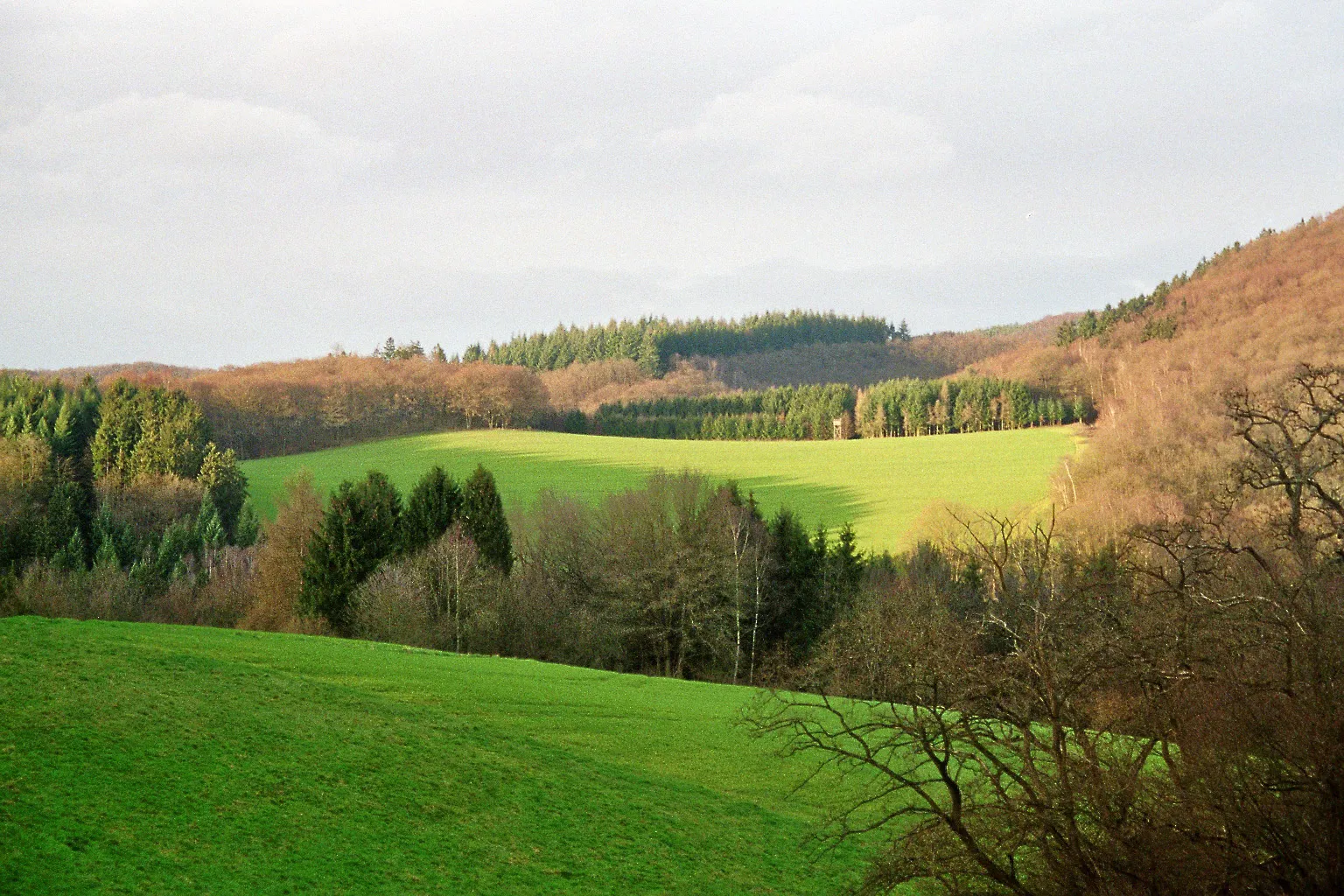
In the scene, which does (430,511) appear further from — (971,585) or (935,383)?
(935,383)

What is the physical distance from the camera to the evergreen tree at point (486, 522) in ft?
196

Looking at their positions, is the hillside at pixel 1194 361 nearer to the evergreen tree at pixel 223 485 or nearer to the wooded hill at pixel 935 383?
the wooded hill at pixel 935 383

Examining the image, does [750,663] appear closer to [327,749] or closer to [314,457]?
[327,749]

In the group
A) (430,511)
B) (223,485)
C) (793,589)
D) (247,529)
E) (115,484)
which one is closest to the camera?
(793,589)

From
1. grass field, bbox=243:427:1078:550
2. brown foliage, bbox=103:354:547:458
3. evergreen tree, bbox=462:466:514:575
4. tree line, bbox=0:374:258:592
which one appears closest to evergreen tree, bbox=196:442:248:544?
tree line, bbox=0:374:258:592

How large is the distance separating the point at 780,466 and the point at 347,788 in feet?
311

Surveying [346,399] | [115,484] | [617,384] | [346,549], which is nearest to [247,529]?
[115,484]

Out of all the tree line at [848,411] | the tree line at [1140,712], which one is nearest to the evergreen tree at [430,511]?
the tree line at [1140,712]

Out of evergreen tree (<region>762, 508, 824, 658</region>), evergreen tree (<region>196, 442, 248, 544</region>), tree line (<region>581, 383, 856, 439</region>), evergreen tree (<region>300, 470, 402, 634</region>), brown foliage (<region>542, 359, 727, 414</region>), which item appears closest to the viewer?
evergreen tree (<region>300, 470, 402, 634</region>)

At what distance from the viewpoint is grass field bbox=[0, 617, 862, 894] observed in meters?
14.5

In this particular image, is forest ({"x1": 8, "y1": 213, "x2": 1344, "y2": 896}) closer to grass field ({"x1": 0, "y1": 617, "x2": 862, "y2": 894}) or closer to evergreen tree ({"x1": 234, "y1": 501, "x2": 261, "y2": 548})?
evergreen tree ({"x1": 234, "y1": 501, "x2": 261, "y2": 548})

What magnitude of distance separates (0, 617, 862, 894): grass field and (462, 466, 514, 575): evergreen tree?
3076cm

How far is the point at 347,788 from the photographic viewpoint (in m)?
18.2

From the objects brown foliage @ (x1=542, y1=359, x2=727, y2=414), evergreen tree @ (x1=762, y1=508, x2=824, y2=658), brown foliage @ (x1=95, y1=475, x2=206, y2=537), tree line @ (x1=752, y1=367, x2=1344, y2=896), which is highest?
brown foliage @ (x1=542, y1=359, x2=727, y2=414)
